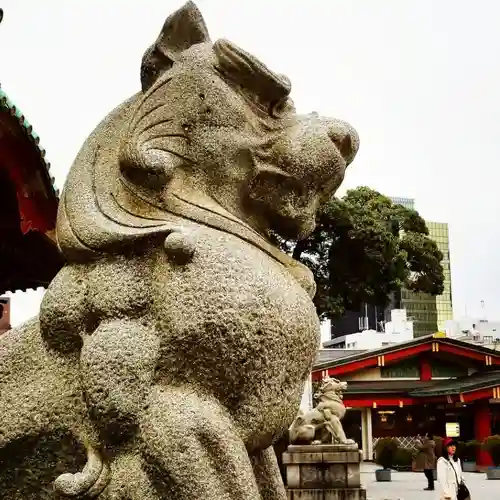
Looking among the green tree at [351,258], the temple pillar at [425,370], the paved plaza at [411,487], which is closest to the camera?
the paved plaza at [411,487]

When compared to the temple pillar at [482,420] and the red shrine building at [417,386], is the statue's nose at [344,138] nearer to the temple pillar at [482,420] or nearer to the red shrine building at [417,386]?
the red shrine building at [417,386]

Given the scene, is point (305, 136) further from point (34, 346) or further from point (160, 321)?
point (34, 346)

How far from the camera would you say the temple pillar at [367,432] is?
957 inches

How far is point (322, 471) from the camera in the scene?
9.91 metres

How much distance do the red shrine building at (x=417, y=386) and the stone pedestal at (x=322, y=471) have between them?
454 inches

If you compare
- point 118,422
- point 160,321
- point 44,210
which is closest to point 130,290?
point 160,321

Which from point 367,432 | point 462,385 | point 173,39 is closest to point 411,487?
point 462,385

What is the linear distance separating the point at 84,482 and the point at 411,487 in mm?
14865

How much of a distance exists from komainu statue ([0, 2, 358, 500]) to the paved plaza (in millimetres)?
11037

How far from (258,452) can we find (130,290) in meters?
0.70

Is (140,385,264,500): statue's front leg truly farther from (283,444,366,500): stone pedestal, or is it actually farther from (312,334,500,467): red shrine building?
(312,334,500,467): red shrine building

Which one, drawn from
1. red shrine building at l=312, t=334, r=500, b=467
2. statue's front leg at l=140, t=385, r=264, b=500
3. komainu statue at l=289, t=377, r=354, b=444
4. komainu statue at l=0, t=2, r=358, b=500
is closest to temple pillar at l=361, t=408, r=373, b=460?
red shrine building at l=312, t=334, r=500, b=467

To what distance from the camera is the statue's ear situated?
2.54 metres

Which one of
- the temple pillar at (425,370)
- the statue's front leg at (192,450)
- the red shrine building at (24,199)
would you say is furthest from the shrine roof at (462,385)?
the statue's front leg at (192,450)
